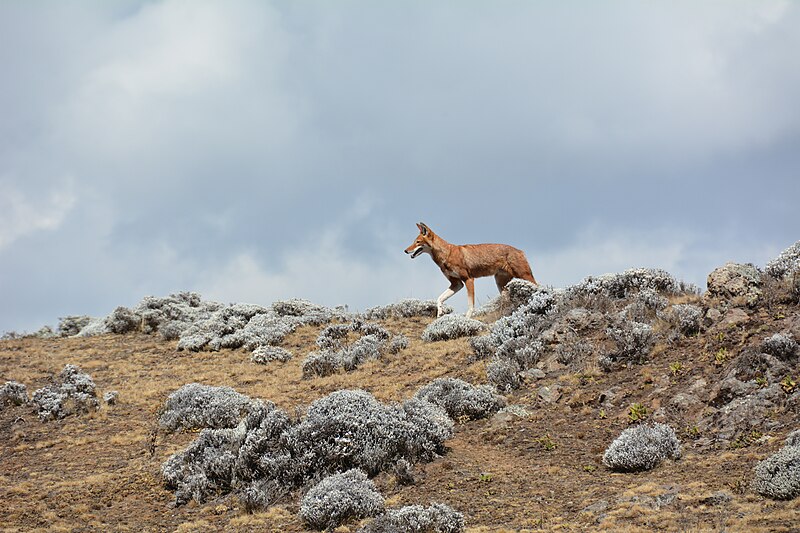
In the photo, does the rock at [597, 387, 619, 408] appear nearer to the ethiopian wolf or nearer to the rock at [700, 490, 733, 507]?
the rock at [700, 490, 733, 507]

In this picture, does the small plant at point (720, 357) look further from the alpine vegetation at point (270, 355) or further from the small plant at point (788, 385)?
the alpine vegetation at point (270, 355)

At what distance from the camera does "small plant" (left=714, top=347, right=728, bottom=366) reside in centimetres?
1179

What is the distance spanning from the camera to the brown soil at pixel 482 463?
332 inches

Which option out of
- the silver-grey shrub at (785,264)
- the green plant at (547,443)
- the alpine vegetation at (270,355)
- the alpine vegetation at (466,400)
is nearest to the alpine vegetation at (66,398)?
the alpine vegetation at (270,355)

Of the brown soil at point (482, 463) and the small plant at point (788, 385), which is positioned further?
the small plant at point (788, 385)

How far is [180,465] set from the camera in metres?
11.5

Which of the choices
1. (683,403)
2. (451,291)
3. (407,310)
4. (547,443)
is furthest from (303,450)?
(407,310)

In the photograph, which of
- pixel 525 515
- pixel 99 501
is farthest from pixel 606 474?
pixel 99 501

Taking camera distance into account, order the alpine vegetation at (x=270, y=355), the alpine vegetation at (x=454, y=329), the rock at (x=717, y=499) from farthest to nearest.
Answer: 1. the alpine vegetation at (x=270, y=355)
2. the alpine vegetation at (x=454, y=329)
3. the rock at (x=717, y=499)

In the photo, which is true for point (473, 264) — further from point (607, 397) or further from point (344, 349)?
point (607, 397)

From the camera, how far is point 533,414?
486 inches

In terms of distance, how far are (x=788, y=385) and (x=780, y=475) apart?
2.99 metres

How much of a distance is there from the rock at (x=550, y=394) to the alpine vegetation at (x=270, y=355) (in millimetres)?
9011

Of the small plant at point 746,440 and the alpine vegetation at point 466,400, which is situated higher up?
the alpine vegetation at point 466,400
